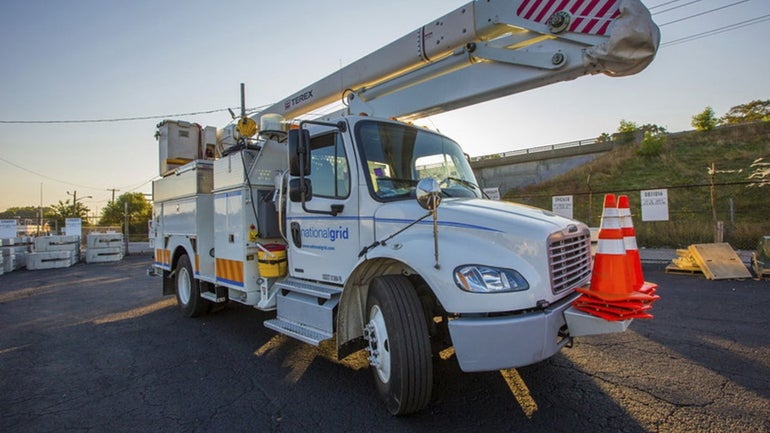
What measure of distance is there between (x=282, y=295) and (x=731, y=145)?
36552 mm

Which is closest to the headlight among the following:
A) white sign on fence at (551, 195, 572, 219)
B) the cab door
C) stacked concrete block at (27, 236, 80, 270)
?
the cab door

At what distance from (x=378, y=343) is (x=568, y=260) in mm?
1619

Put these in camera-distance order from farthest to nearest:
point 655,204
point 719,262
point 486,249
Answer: point 655,204 < point 719,262 < point 486,249

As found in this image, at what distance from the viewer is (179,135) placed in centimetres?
712

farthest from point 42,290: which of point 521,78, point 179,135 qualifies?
point 521,78

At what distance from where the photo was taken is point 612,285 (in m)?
2.70

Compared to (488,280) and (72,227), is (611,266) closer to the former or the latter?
(488,280)

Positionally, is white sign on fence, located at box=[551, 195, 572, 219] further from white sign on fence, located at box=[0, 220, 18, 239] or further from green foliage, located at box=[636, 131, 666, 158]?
green foliage, located at box=[636, 131, 666, 158]

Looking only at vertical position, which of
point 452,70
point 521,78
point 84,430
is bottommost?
point 84,430

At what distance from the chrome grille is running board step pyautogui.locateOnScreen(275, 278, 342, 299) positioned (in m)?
1.93

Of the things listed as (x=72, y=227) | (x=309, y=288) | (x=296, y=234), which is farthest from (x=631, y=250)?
(x=72, y=227)

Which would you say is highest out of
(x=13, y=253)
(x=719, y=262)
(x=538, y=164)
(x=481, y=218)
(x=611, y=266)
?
(x=538, y=164)

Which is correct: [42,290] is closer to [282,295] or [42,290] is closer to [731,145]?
[282,295]

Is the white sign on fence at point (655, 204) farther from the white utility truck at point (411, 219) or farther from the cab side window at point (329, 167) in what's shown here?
the cab side window at point (329, 167)
